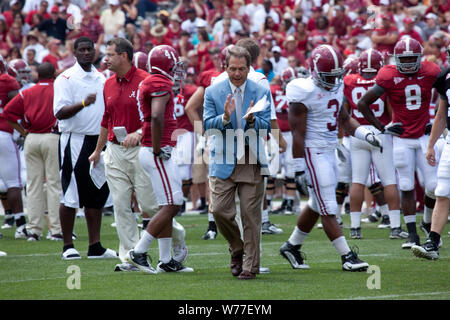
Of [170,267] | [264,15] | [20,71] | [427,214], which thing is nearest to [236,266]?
[170,267]

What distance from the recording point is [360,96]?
1058cm

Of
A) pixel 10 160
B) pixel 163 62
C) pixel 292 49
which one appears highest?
pixel 292 49

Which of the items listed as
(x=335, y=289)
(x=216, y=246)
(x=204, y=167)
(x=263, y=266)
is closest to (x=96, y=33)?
(x=204, y=167)

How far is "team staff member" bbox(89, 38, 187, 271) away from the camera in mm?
7586

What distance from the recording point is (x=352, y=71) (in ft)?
37.4

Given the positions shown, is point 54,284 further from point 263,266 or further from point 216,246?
point 216,246

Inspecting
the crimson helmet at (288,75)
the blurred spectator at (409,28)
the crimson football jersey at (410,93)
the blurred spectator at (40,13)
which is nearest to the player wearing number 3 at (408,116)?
the crimson football jersey at (410,93)

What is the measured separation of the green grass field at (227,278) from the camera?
603 cm

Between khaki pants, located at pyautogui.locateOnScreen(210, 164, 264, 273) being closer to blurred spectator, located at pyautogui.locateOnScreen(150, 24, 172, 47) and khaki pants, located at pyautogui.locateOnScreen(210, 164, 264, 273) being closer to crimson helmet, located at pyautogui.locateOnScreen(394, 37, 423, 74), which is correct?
crimson helmet, located at pyautogui.locateOnScreen(394, 37, 423, 74)

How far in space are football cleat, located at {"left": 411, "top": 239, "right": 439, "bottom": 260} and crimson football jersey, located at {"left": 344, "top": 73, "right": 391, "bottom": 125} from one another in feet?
9.67

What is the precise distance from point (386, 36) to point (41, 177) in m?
9.07

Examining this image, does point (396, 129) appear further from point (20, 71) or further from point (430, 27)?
point (430, 27)

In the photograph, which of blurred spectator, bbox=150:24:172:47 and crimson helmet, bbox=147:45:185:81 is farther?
blurred spectator, bbox=150:24:172:47

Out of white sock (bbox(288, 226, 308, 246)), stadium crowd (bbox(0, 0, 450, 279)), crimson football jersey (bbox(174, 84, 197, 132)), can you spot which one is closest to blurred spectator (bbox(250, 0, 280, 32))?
stadium crowd (bbox(0, 0, 450, 279))
